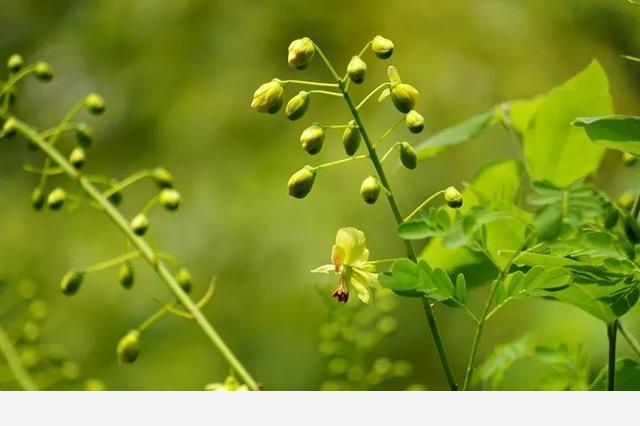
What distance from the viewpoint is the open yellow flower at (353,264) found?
1.19 feet

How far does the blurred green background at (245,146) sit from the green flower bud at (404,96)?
0.87m

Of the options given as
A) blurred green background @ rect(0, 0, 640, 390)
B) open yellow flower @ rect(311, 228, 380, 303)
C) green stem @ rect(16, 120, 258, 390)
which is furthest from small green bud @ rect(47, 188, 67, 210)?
blurred green background @ rect(0, 0, 640, 390)

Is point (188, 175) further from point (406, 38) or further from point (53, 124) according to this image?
point (406, 38)

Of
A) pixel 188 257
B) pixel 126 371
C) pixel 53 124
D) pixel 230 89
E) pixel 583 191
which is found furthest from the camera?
pixel 230 89

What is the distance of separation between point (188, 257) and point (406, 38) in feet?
1.59

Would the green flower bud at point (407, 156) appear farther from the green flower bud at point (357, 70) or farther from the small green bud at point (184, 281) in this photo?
the small green bud at point (184, 281)

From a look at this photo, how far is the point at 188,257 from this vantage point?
4.73 feet

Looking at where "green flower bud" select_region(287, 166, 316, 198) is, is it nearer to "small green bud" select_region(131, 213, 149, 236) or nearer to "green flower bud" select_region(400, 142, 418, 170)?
"green flower bud" select_region(400, 142, 418, 170)

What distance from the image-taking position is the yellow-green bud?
349 millimetres

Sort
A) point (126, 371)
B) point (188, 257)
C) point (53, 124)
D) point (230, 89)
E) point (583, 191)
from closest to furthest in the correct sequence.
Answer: point (583, 191) → point (126, 371) → point (188, 257) → point (53, 124) → point (230, 89)

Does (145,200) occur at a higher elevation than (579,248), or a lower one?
lower

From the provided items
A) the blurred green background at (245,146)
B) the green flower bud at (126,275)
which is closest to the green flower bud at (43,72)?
the green flower bud at (126,275)
